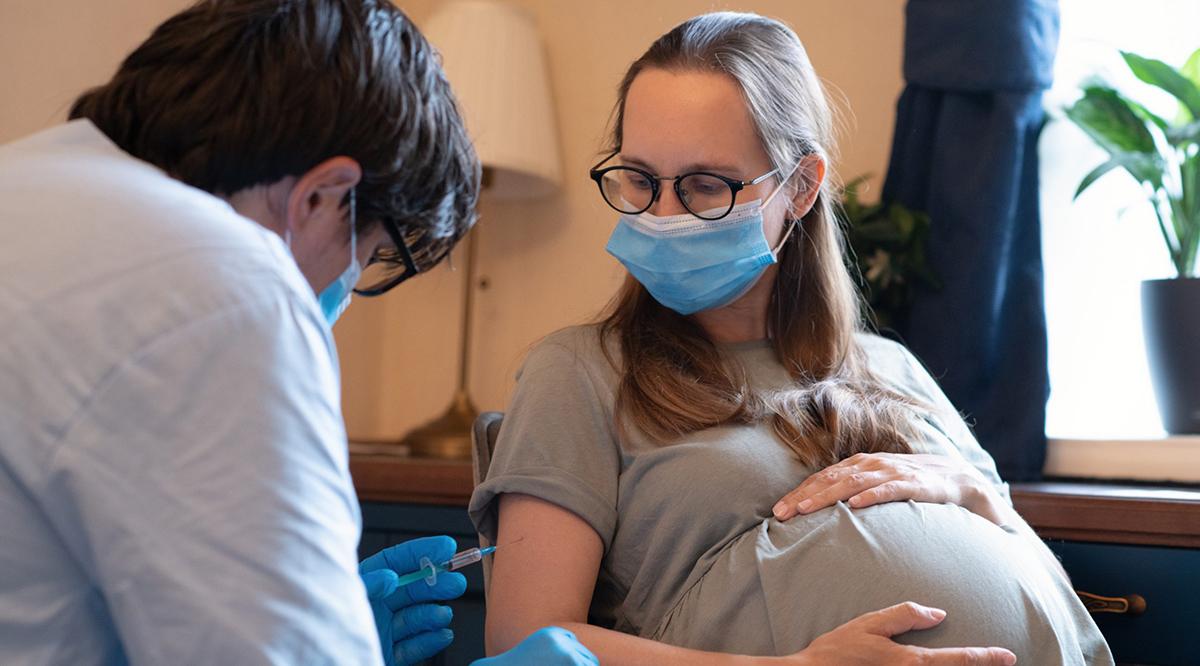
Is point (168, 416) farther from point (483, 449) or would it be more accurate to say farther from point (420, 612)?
point (483, 449)

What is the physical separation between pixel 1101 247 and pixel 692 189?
3.58 feet

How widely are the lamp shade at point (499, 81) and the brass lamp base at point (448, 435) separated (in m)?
0.48

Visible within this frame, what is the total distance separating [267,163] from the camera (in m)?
0.73

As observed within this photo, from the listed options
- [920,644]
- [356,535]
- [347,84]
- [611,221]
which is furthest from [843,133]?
[356,535]

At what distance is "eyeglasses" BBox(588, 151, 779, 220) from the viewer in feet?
4.21

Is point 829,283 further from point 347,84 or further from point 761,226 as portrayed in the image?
point 347,84

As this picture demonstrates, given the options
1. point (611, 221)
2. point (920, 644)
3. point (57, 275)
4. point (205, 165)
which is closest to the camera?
point (57, 275)

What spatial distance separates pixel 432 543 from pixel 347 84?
0.53 metres

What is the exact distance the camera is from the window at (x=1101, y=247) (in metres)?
2.01

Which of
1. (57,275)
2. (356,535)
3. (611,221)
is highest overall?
(57,275)

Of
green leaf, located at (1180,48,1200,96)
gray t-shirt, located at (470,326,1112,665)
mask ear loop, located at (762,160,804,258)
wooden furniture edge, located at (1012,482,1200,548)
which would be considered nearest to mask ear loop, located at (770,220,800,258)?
mask ear loop, located at (762,160,804,258)

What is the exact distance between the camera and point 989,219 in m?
1.83

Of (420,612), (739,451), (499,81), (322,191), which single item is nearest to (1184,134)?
(739,451)

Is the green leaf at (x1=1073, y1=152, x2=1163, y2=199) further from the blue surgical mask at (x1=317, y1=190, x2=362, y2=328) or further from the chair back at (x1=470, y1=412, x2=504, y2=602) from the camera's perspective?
the blue surgical mask at (x1=317, y1=190, x2=362, y2=328)
